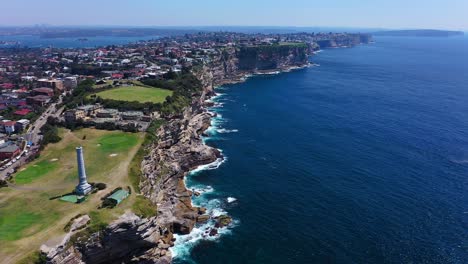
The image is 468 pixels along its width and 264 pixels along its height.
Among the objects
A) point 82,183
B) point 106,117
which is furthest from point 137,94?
point 82,183

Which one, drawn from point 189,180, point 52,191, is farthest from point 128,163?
point 189,180

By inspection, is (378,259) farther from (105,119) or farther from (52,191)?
(105,119)

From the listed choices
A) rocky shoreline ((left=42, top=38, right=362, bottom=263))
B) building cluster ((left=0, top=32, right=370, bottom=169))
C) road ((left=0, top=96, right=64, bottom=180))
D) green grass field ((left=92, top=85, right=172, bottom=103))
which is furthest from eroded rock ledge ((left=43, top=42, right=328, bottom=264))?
road ((left=0, top=96, right=64, bottom=180))

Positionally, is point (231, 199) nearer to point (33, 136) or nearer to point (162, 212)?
point (162, 212)

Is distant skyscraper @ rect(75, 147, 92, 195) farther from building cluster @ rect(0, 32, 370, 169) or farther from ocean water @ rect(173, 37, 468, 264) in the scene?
building cluster @ rect(0, 32, 370, 169)

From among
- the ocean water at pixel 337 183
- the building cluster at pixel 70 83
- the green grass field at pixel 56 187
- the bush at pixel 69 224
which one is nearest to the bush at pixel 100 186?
the green grass field at pixel 56 187

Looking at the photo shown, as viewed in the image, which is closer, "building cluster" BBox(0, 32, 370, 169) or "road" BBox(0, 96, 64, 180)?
"road" BBox(0, 96, 64, 180)
